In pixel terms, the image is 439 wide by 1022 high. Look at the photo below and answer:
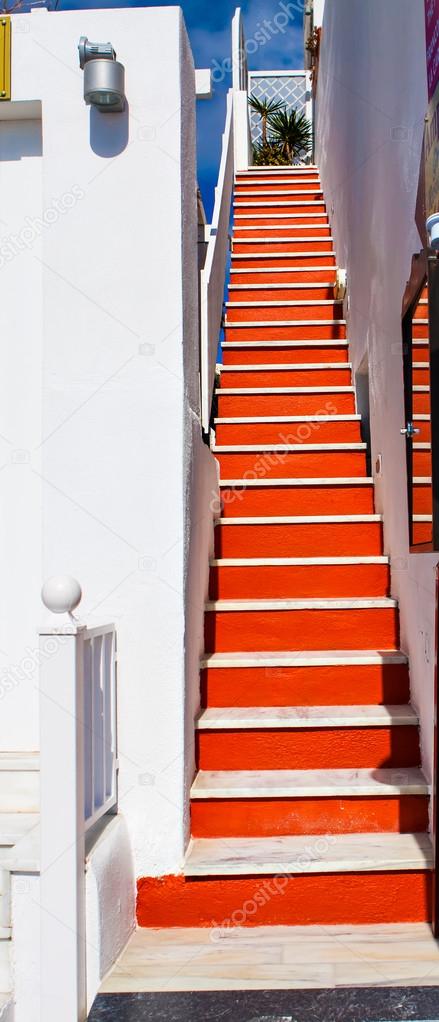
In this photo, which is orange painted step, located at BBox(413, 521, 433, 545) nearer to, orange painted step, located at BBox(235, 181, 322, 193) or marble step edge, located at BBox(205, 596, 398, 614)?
marble step edge, located at BBox(205, 596, 398, 614)

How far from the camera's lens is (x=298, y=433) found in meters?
4.68

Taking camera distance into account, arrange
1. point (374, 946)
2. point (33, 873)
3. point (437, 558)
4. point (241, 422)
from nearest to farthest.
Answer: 1. point (33, 873)
2. point (374, 946)
3. point (437, 558)
4. point (241, 422)

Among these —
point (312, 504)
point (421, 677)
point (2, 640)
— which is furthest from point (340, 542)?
point (2, 640)

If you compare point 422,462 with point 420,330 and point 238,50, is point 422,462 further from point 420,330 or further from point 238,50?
point 238,50

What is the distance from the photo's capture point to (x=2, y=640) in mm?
2676

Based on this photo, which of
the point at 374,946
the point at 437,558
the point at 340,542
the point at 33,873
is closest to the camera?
the point at 33,873

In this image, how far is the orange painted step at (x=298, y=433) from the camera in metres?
4.67

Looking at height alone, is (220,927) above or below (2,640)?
below

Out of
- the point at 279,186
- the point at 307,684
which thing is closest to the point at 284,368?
the point at 307,684

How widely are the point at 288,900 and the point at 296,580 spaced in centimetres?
145

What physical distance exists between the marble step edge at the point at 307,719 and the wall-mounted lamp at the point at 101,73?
6.42 feet

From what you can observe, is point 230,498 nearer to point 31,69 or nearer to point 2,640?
point 2,640

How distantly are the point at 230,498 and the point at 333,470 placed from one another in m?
0.60

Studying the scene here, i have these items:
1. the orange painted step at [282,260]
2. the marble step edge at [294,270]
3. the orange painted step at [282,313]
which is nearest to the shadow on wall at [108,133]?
the orange painted step at [282,313]
